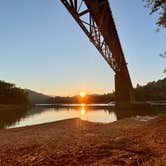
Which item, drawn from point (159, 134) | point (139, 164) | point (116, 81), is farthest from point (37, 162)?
point (116, 81)

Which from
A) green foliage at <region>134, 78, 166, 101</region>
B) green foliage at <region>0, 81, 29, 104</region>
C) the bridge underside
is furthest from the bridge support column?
green foliage at <region>0, 81, 29, 104</region>

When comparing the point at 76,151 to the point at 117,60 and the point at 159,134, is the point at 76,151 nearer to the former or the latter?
the point at 159,134

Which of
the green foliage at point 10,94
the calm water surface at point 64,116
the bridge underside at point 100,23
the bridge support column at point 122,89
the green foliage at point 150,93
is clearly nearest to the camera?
the bridge underside at point 100,23

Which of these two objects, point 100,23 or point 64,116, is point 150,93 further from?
point 100,23

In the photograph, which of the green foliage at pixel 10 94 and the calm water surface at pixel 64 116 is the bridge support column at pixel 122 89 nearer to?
the calm water surface at pixel 64 116

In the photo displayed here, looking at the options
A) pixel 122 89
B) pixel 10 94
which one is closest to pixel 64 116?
pixel 122 89

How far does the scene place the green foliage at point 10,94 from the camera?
108 metres

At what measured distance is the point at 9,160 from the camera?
7.23 meters

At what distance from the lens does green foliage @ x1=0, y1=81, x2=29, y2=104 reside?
355 feet

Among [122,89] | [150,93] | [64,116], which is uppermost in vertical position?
[150,93]

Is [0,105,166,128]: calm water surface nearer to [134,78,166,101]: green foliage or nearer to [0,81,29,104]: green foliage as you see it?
[134,78,166,101]: green foliage

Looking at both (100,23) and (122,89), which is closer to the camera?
(100,23)

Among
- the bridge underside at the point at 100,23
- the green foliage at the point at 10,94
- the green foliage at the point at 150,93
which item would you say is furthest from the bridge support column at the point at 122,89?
the green foliage at the point at 10,94

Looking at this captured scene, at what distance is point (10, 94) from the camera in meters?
112
